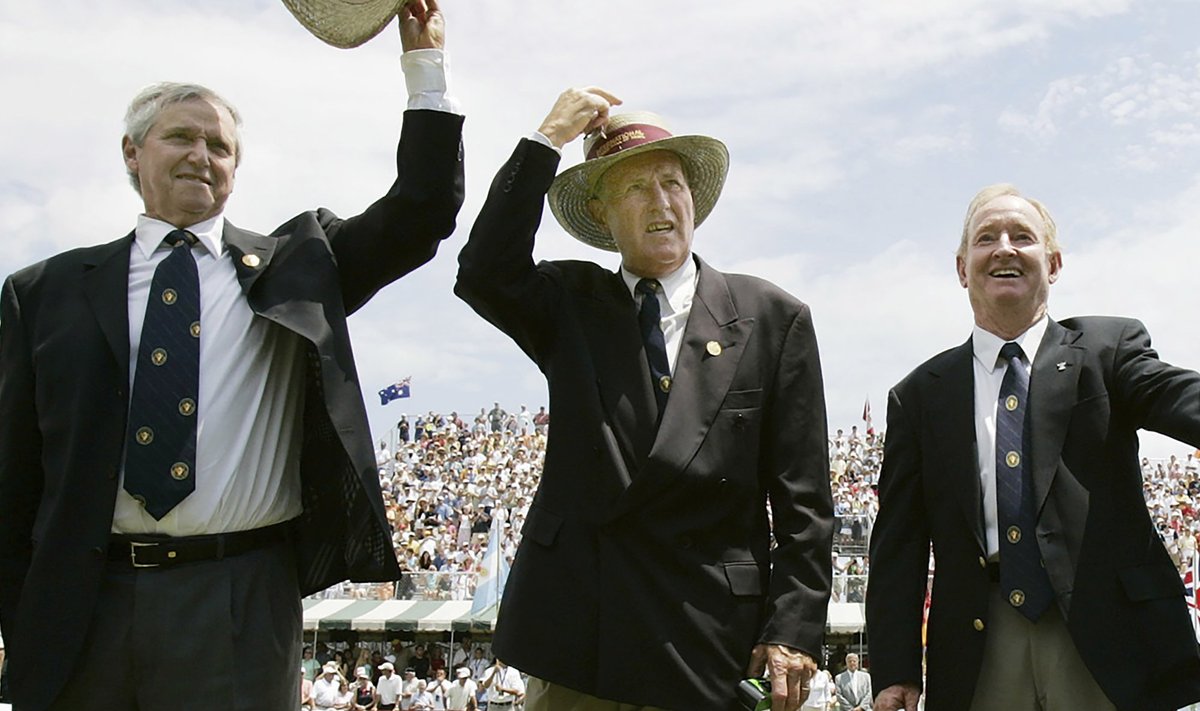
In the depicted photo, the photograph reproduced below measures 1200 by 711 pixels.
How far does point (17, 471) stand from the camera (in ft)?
A: 10.9

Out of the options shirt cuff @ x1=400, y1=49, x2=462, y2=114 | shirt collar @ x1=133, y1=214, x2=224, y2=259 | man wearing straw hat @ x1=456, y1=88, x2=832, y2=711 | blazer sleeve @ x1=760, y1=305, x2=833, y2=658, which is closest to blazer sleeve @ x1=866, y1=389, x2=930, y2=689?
blazer sleeve @ x1=760, y1=305, x2=833, y2=658

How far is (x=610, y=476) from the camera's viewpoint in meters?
3.46

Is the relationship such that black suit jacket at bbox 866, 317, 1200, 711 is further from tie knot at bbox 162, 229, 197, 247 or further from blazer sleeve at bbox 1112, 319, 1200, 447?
tie knot at bbox 162, 229, 197, 247

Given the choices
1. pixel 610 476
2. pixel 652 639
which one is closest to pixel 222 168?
pixel 610 476

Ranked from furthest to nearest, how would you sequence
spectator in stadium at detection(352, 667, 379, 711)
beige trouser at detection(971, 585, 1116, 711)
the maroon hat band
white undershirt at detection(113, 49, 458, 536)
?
spectator in stadium at detection(352, 667, 379, 711)
the maroon hat band
beige trouser at detection(971, 585, 1116, 711)
white undershirt at detection(113, 49, 458, 536)

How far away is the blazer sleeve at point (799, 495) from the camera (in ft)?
10.9

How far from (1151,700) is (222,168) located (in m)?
3.03

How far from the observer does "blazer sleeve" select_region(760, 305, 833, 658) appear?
130 inches

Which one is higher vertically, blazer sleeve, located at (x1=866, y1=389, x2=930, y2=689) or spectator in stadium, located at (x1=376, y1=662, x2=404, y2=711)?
blazer sleeve, located at (x1=866, y1=389, x2=930, y2=689)

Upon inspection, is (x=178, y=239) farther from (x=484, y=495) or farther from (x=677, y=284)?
(x=484, y=495)

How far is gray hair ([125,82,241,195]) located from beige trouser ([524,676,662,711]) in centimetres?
179

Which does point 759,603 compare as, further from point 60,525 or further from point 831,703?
point 831,703

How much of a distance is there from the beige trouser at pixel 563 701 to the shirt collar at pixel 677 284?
1.16m

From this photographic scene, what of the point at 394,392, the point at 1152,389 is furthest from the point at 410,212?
the point at 394,392
